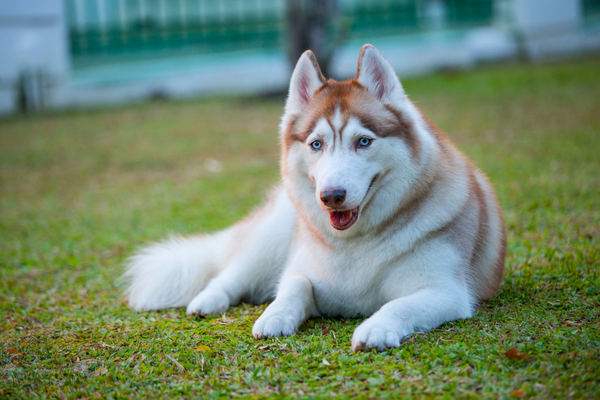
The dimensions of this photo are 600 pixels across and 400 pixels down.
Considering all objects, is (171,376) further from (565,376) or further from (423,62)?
(423,62)

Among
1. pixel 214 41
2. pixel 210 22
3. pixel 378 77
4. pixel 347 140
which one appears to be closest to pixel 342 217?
pixel 347 140

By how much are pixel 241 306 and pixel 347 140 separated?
4.87 ft

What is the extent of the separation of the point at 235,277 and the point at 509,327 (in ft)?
6.08

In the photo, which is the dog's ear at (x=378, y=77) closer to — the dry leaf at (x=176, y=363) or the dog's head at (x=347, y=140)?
the dog's head at (x=347, y=140)

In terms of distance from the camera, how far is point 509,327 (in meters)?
2.88

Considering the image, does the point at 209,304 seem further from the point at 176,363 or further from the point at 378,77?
the point at 378,77

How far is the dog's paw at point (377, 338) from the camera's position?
2.70 metres

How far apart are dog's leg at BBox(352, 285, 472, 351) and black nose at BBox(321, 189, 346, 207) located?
1.95 feet

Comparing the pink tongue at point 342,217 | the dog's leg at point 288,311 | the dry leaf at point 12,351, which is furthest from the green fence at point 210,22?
the dry leaf at point 12,351

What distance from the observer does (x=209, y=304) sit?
12.0 ft

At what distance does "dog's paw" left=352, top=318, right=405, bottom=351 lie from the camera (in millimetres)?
2703

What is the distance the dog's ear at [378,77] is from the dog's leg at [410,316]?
3.63ft

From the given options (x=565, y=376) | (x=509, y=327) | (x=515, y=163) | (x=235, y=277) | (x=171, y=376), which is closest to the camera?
(x=565, y=376)

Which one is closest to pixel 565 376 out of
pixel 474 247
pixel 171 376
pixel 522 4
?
pixel 474 247
